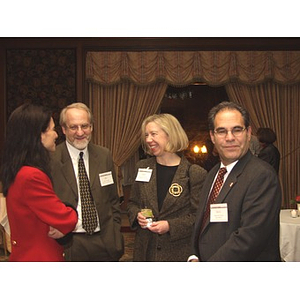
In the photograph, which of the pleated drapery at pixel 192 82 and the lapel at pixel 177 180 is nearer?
the lapel at pixel 177 180

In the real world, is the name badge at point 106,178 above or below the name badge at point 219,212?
above

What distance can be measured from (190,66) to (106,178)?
197 inches

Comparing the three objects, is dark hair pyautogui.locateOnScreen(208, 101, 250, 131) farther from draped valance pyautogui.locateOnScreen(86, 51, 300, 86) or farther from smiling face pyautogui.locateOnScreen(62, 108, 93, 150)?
draped valance pyautogui.locateOnScreen(86, 51, 300, 86)

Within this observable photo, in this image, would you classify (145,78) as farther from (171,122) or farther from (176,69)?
(171,122)

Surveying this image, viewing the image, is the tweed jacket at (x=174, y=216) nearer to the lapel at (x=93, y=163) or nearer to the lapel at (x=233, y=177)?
the lapel at (x=93, y=163)

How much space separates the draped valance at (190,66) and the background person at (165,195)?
185 inches

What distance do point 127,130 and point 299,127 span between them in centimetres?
322

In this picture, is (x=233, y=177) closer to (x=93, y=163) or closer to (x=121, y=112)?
(x=93, y=163)

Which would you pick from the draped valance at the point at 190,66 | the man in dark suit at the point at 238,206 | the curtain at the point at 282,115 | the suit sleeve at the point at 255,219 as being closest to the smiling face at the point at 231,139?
the man in dark suit at the point at 238,206

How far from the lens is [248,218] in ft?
6.39

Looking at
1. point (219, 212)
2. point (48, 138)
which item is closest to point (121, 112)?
point (48, 138)

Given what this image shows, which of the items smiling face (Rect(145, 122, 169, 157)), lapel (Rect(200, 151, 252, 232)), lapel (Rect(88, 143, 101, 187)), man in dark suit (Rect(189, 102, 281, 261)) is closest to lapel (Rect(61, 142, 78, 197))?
lapel (Rect(88, 143, 101, 187))

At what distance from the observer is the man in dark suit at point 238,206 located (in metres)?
1.94

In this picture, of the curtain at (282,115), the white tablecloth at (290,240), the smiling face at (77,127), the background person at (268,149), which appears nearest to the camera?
the smiling face at (77,127)
